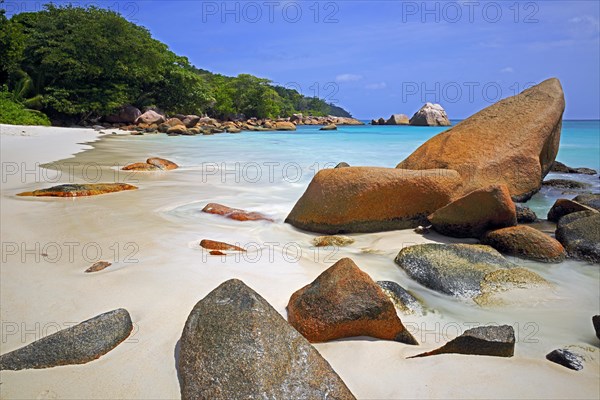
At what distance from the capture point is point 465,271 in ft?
9.89

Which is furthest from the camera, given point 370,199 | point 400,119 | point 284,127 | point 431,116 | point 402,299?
point 400,119

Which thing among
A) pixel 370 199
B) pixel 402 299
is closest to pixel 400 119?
pixel 370 199

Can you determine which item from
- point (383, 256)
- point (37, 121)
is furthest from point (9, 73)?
point (383, 256)

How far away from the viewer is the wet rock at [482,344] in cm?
205

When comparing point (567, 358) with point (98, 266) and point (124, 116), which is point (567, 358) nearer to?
point (98, 266)

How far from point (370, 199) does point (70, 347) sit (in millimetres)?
2939

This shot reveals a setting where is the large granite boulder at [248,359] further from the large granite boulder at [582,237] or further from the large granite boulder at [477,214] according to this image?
the large granite boulder at [582,237]

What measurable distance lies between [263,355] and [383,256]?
6.70ft

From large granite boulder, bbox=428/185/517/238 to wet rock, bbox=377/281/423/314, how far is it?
1599 mm

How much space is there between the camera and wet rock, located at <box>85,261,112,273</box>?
9.41 feet

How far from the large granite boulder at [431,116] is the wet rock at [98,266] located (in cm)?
5802

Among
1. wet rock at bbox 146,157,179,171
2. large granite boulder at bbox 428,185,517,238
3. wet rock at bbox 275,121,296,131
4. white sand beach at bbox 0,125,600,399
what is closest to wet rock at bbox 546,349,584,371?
white sand beach at bbox 0,125,600,399

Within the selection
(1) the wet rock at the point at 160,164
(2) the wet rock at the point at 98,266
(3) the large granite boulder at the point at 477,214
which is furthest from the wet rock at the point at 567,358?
(1) the wet rock at the point at 160,164

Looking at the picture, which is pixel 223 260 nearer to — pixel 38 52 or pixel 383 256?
pixel 383 256
